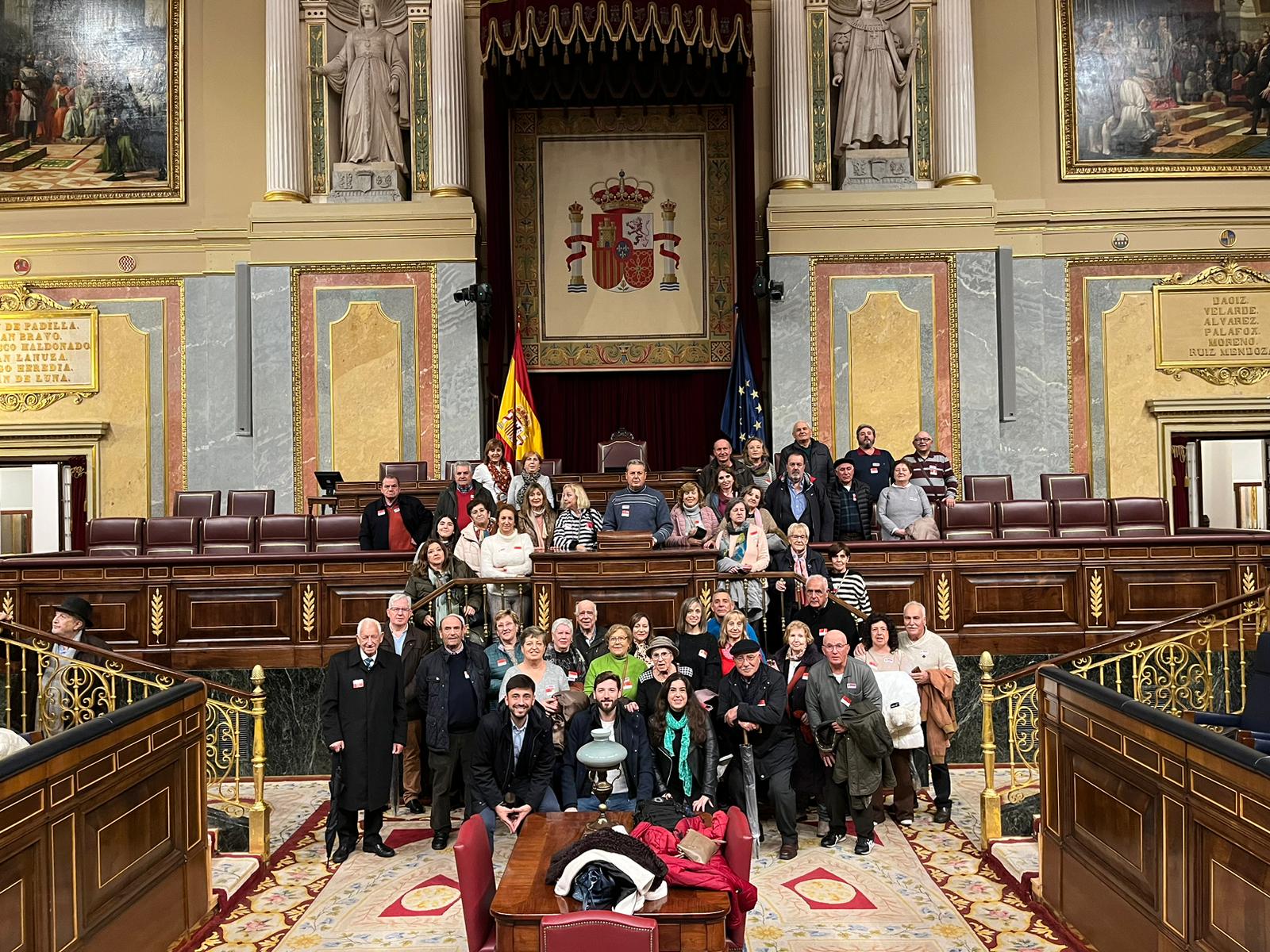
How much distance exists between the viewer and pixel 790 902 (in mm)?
6008

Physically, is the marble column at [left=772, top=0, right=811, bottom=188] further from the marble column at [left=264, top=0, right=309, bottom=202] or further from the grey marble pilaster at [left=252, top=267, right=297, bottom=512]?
the grey marble pilaster at [left=252, top=267, right=297, bottom=512]

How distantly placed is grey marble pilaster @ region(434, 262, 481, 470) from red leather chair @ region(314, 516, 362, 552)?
3370 millimetres

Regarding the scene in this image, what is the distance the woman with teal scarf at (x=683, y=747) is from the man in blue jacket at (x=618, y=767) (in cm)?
16

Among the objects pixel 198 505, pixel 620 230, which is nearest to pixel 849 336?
pixel 620 230

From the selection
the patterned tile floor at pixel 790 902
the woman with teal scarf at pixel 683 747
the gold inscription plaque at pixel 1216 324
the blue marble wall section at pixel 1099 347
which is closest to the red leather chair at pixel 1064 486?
the blue marble wall section at pixel 1099 347

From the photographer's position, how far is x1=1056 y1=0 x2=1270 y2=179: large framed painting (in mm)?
14273

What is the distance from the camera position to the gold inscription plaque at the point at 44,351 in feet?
47.1

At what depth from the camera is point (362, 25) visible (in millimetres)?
14008

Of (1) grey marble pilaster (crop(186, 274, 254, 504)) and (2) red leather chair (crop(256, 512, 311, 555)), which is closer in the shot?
(2) red leather chair (crop(256, 512, 311, 555))

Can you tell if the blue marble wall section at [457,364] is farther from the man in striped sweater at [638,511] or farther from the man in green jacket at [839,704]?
the man in green jacket at [839,704]

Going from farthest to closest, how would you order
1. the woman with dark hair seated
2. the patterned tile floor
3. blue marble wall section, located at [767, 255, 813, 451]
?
1. blue marble wall section, located at [767, 255, 813, 451]
2. the woman with dark hair seated
3. the patterned tile floor

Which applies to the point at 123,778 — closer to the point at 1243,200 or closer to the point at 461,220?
the point at 461,220

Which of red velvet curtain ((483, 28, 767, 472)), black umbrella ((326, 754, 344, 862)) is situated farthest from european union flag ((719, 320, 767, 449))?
black umbrella ((326, 754, 344, 862))

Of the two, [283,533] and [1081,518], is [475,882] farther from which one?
[1081,518]
